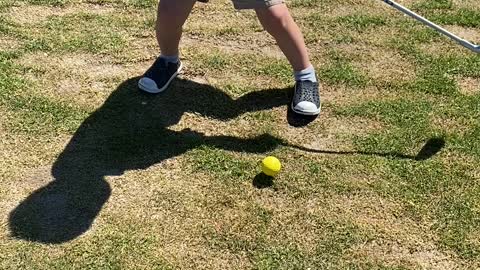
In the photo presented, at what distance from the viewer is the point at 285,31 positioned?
3.25 meters

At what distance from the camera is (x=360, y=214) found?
2904mm

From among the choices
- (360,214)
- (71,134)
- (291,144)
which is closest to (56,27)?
(71,134)

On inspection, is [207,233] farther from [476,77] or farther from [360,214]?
[476,77]

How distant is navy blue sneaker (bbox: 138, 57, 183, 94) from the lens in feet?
11.4

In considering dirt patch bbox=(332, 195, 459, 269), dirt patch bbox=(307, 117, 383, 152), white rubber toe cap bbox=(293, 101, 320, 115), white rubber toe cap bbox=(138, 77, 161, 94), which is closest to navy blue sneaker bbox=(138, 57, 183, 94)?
white rubber toe cap bbox=(138, 77, 161, 94)

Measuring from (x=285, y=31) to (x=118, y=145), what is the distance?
3.26 feet

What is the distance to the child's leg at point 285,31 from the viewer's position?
10.4 feet

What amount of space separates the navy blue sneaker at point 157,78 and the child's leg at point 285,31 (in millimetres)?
616

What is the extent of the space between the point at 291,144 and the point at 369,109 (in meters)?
0.51

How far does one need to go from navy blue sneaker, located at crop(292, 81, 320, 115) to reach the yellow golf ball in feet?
1.42

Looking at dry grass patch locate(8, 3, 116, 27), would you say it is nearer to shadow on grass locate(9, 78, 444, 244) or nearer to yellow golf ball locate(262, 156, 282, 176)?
shadow on grass locate(9, 78, 444, 244)

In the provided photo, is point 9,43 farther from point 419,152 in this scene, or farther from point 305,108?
point 419,152

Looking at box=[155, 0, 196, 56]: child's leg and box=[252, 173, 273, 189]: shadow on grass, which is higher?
box=[155, 0, 196, 56]: child's leg

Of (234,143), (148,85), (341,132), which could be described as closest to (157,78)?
(148,85)
